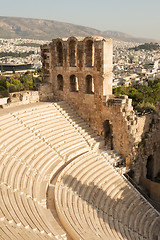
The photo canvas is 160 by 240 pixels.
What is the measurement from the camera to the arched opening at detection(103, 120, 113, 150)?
63.1 ft

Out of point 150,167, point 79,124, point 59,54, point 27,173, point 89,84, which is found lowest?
point 150,167

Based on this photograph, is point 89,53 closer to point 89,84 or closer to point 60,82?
point 89,84

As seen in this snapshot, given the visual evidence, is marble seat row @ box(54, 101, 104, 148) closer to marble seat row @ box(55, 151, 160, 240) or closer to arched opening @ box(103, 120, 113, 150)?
arched opening @ box(103, 120, 113, 150)

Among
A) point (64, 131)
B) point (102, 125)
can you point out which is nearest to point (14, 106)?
point (64, 131)

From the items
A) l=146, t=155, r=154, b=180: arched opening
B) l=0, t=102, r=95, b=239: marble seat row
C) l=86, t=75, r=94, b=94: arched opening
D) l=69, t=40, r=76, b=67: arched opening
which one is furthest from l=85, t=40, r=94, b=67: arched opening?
l=146, t=155, r=154, b=180: arched opening

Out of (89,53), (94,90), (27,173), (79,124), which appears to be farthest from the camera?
(89,53)

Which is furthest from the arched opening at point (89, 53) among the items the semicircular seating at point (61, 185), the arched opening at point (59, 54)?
the semicircular seating at point (61, 185)

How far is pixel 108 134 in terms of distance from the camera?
1995cm

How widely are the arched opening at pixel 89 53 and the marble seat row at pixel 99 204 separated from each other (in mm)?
7445

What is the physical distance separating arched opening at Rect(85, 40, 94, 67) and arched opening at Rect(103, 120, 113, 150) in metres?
4.86

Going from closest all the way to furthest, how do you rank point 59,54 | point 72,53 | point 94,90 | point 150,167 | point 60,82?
point 94,90
point 150,167
point 72,53
point 59,54
point 60,82

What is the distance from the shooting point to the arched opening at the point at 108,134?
63.1ft

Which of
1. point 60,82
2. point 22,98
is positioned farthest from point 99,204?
point 60,82

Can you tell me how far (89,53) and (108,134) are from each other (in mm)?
6635
